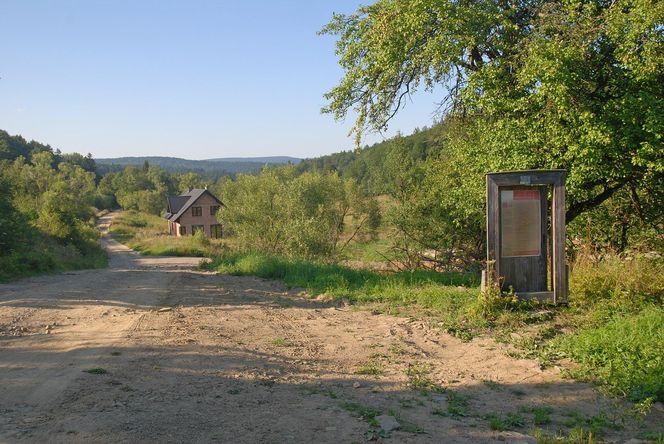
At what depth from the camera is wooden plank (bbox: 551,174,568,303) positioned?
333 inches

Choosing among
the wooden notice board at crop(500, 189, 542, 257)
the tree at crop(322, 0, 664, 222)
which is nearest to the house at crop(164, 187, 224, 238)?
the tree at crop(322, 0, 664, 222)

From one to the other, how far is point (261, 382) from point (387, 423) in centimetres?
163

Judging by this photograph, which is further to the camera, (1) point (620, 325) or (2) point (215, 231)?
(2) point (215, 231)

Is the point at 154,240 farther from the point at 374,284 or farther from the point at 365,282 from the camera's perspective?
the point at 374,284

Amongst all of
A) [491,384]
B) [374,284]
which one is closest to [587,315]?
[491,384]

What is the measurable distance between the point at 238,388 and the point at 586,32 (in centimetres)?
928

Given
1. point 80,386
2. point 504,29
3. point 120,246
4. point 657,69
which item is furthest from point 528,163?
point 120,246

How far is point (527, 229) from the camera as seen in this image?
8.67 m

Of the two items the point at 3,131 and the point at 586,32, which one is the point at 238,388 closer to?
the point at 586,32

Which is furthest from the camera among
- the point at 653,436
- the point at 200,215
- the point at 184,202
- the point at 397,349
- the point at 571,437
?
the point at 184,202

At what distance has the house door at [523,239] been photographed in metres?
8.58

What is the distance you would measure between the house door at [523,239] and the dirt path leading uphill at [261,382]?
1.78 m

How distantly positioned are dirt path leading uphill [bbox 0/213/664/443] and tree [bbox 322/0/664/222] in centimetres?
482

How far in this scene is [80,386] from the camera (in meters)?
4.99
